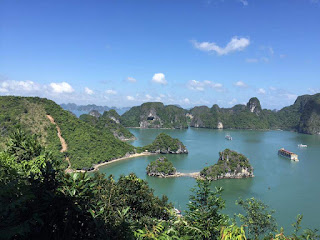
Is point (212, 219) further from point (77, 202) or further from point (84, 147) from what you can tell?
point (84, 147)

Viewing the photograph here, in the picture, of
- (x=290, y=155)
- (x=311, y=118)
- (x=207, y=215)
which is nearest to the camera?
(x=207, y=215)

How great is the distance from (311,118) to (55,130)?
121 meters

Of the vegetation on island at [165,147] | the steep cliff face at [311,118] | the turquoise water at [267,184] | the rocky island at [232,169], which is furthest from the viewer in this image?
the steep cliff face at [311,118]

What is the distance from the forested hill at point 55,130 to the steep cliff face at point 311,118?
99.6 m

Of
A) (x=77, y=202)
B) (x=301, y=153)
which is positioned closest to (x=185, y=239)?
(x=77, y=202)

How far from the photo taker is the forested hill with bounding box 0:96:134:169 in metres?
41.4

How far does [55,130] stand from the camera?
4556cm

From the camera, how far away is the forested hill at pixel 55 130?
136ft

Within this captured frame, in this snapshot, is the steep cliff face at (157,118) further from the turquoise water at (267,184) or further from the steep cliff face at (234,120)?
the turquoise water at (267,184)

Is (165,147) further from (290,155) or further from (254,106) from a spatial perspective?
(254,106)

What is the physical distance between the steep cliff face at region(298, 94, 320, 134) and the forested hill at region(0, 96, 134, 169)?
9964cm

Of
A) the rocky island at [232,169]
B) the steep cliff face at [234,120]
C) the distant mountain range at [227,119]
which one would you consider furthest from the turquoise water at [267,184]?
the steep cliff face at [234,120]

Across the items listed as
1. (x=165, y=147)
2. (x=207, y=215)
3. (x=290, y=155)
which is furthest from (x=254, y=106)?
(x=207, y=215)

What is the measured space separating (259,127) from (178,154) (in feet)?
296
